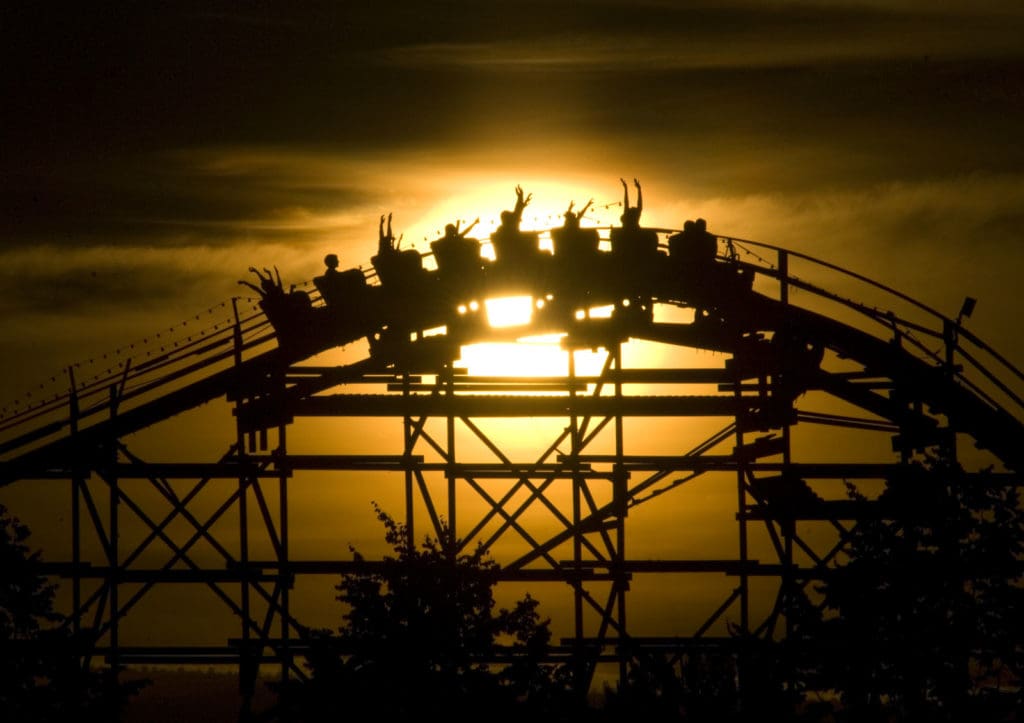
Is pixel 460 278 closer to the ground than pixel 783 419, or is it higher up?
higher up

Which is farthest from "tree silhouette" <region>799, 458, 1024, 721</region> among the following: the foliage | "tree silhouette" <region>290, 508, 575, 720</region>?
the foliage

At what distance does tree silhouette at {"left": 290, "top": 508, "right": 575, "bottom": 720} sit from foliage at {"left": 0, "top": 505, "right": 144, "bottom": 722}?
3089 millimetres

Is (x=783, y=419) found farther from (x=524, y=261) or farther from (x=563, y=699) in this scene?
(x=563, y=699)

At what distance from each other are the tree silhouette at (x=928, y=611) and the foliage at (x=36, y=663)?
10.8 metres

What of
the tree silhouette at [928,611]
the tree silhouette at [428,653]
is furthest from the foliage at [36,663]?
the tree silhouette at [928,611]

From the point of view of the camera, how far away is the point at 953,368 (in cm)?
3088

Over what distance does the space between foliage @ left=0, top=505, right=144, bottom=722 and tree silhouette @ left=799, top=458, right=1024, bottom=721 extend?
423 inches

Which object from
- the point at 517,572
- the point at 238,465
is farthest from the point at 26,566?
the point at 517,572

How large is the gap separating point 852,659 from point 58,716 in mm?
11934

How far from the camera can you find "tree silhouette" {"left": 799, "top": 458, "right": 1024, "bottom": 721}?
2821cm

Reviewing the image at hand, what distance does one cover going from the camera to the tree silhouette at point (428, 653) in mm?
25609

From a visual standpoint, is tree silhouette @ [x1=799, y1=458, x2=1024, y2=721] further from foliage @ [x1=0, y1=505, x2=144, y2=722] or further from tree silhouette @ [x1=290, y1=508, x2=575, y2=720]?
foliage @ [x1=0, y1=505, x2=144, y2=722]

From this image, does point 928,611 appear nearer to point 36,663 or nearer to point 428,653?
point 428,653

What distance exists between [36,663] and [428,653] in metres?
6.39
